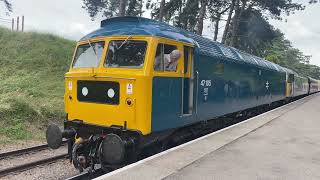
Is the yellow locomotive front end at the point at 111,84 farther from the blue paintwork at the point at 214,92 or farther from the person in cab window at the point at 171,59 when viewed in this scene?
the person in cab window at the point at 171,59

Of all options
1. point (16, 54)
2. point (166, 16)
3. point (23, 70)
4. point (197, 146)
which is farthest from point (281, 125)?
point (166, 16)

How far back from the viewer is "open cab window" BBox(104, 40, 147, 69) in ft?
26.7

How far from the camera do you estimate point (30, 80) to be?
63.8 ft

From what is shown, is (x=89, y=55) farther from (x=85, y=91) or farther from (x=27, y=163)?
(x=27, y=163)

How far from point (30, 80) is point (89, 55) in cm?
1148

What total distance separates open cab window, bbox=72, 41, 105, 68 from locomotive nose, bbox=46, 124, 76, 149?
1.44 m

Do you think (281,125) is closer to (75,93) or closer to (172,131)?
(172,131)

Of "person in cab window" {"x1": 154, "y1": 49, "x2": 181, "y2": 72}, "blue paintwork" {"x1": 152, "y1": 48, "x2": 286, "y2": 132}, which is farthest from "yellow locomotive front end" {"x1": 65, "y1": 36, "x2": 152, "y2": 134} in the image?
"person in cab window" {"x1": 154, "y1": 49, "x2": 181, "y2": 72}

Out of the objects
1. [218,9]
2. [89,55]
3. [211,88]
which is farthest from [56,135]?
[218,9]

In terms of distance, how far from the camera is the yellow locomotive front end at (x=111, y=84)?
25.5 feet

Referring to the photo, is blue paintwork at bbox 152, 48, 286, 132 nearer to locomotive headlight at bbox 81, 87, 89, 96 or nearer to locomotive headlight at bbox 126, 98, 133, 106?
locomotive headlight at bbox 126, 98, 133, 106

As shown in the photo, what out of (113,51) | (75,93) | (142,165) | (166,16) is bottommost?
(142,165)

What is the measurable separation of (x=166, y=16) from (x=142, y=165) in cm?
2655

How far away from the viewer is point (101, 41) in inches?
343
